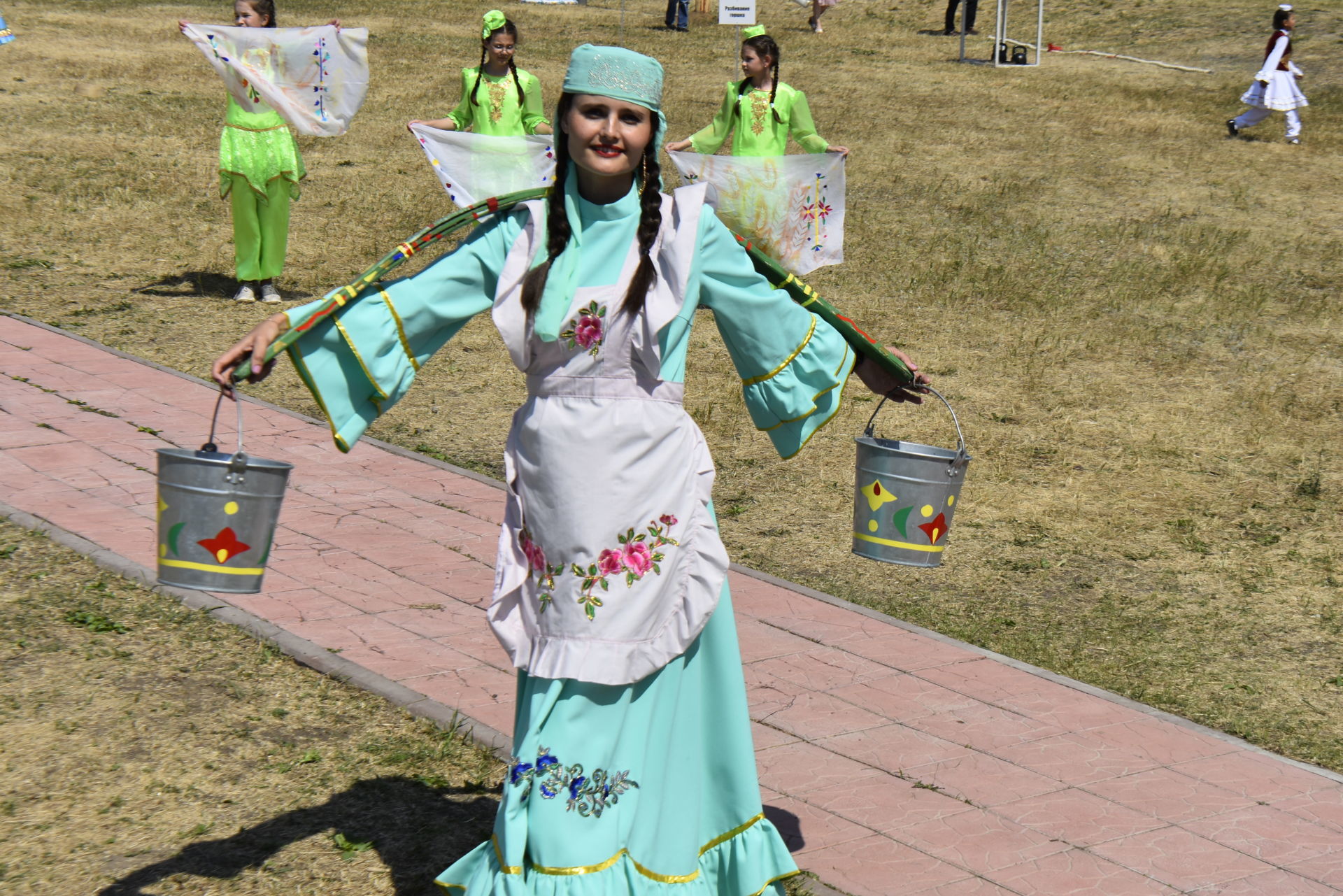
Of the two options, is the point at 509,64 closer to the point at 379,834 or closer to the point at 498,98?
the point at 498,98

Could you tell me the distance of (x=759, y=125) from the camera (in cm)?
1145

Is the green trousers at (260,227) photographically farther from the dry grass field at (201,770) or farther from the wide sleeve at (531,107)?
the dry grass field at (201,770)

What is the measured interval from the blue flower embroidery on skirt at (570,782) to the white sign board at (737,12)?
48.5 ft

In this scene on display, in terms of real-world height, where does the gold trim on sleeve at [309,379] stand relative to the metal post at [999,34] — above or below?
below

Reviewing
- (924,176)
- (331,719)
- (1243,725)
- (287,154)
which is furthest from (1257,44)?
(331,719)

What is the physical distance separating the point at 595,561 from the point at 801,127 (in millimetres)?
8602

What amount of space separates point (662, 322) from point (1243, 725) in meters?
3.31

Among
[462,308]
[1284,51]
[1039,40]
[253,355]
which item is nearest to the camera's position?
[253,355]

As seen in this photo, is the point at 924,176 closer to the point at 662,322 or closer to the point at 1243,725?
the point at 1243,725

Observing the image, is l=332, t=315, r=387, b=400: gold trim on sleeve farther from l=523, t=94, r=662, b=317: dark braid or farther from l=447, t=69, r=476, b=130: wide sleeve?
l=447, t=69, r=476, b=130: wide sleeve

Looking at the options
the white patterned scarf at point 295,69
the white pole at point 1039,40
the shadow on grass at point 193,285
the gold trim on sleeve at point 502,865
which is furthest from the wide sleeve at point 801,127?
the white pole at point 1039,40

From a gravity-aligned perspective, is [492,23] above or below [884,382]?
above

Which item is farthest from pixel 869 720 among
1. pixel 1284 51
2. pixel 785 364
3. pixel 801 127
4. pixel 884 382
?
pixel 1284 51

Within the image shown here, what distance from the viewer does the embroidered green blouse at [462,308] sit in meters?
3.46
